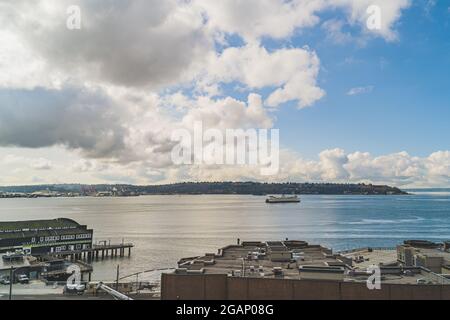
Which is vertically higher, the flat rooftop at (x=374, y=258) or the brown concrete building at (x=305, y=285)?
the brown concrete building at (x=305, y=285)

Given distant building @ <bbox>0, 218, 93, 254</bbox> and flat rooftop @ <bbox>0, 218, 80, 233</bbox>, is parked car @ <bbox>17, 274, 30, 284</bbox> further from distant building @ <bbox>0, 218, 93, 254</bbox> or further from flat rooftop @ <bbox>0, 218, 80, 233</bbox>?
flat rooftop @ <bbox>0, 218, 80, 233</bbox>

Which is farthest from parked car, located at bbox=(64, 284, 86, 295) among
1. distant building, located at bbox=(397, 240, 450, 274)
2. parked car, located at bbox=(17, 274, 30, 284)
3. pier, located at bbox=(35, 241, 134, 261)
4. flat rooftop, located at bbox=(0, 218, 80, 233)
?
flat rooftop, located at bbox=(0, 218, 80, 233)

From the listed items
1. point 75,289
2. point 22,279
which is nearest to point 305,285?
point 75,289

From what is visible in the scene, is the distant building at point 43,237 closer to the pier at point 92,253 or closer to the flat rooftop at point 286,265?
the pier at point 92,253

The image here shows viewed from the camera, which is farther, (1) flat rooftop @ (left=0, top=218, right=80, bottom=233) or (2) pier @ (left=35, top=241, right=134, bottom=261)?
(1) flat rooftop @ (left=0, top=218, right=80, bottom=233)

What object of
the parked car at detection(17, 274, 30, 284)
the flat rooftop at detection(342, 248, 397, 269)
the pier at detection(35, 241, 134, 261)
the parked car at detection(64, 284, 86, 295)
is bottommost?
the pier at detection(35, 241, 134, 261)

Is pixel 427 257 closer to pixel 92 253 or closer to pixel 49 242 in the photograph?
pixel 49 242

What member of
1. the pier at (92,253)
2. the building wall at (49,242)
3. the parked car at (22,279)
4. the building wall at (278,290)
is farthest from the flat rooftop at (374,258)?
the building wall at (49,242)
